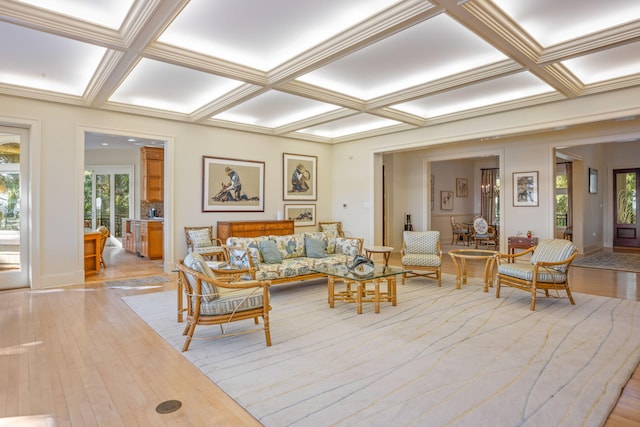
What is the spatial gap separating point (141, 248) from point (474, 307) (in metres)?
8.12

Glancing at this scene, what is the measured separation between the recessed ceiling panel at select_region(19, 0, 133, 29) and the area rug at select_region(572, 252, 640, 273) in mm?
9178

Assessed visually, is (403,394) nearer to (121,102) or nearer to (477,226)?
(121,102)

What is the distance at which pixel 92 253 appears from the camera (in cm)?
716

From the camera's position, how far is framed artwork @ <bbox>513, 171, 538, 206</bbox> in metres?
8.43

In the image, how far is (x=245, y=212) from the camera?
8.38 meters

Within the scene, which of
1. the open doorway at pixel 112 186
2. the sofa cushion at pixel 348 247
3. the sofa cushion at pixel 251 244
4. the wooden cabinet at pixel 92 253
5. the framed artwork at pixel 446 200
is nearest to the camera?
the sofa cushion at pixel 251 244

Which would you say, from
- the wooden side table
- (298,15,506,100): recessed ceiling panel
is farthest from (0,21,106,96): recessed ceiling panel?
the wooden side table

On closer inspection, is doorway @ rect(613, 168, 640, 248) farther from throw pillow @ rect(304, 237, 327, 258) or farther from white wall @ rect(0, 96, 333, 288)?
white wall @ rect(0, 96, 333, 288)

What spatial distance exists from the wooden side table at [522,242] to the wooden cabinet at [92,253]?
8.68m

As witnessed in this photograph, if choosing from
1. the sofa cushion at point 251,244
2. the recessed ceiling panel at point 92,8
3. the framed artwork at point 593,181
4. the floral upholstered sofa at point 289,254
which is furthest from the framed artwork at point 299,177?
the framed artwork at point 593,181

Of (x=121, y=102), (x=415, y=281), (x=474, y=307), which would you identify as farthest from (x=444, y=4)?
(x=121, y=102)

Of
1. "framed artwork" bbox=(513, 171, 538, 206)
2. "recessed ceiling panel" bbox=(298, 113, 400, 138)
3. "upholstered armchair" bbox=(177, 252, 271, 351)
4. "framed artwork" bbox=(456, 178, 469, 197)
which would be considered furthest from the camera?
"framed artwork" bbox=(456, 178, 469, 197)

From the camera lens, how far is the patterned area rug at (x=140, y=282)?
→ 20.2 feet

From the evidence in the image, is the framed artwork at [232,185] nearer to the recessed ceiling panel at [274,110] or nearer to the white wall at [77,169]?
the white wall at [77,169]
